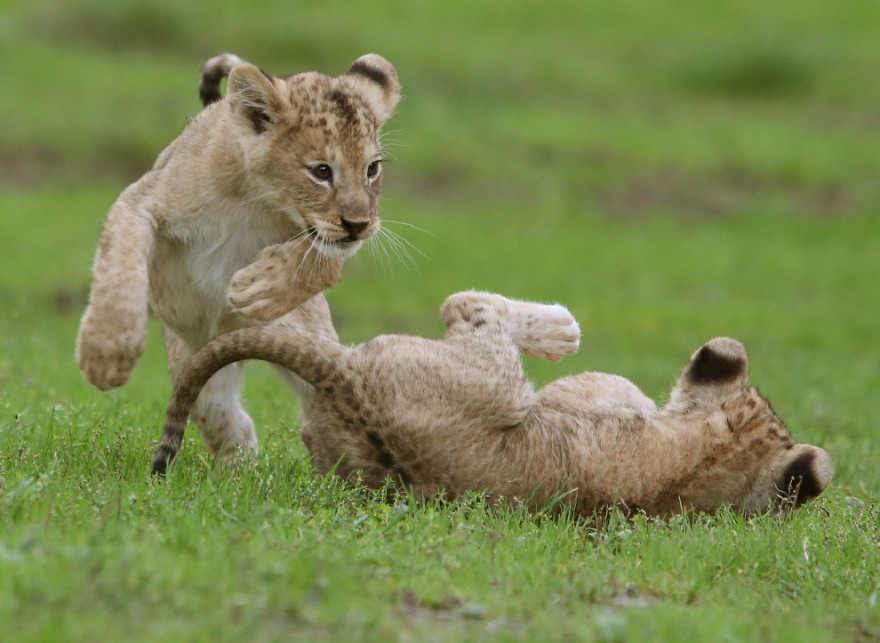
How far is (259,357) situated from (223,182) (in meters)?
0.99

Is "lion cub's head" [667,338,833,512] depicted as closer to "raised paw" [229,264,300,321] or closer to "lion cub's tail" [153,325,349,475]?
"lion cub's tail" [153,325,349,475]

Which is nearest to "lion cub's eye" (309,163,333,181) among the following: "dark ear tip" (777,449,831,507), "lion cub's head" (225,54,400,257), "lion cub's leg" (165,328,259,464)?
"lion cub's head" (225,54,400,257)

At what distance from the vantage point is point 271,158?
6977mm

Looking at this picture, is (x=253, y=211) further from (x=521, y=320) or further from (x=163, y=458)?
(x=521, y=320)

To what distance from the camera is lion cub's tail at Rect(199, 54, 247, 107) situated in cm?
823

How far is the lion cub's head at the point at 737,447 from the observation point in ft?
23.6

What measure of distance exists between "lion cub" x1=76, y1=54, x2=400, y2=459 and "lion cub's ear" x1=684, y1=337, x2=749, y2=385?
197cm

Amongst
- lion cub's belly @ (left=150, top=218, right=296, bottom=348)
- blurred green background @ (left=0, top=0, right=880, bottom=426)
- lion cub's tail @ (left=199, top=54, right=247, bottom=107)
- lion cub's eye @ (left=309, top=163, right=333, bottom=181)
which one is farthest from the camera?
blurred green background @ (left=0, top=0, right=880, bottom=426)

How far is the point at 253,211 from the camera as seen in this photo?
715 cm

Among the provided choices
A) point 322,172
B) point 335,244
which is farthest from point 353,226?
point 322,172

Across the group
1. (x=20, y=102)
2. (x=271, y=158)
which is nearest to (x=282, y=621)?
(x=271, y=158)

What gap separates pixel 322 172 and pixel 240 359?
1.00 metres

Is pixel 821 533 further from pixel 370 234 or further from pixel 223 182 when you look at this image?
pixel 223 182

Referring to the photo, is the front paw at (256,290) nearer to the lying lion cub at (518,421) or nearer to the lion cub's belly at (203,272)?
the lying lion cub at (518,421)
